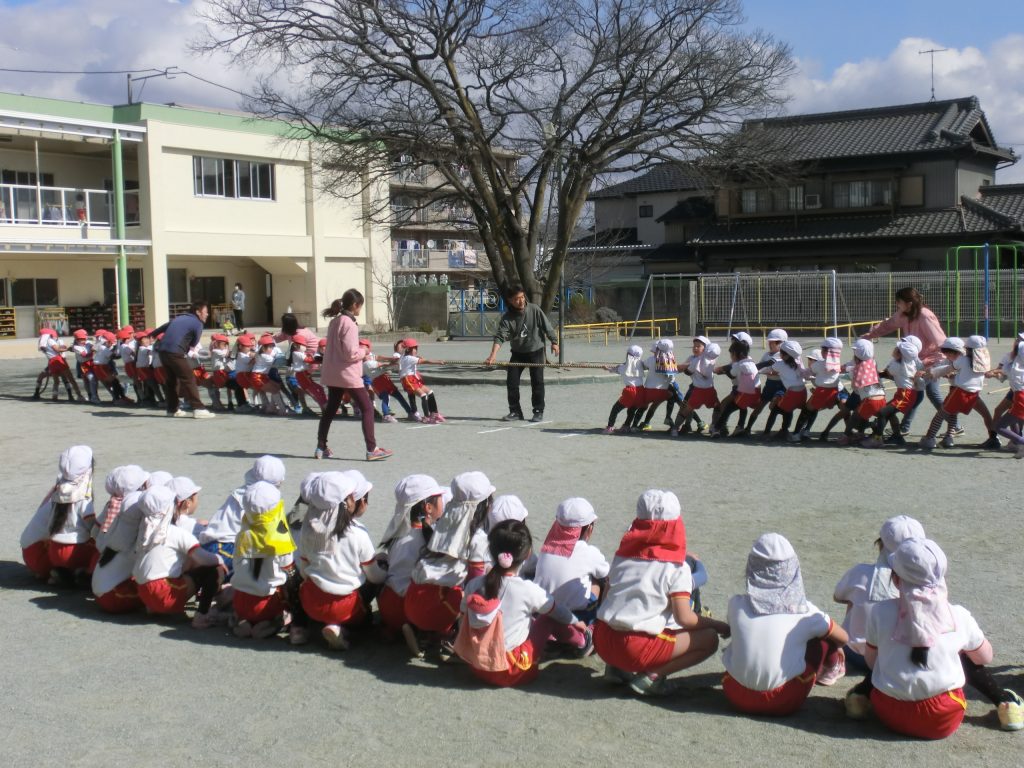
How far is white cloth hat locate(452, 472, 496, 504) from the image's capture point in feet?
18.2

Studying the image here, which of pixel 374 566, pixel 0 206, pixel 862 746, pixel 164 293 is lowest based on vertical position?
pixel 862 746

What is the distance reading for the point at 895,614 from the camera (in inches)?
177

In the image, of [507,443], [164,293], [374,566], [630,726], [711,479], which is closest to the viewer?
[630,726]

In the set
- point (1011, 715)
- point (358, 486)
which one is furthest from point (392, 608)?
point (1011, 715)

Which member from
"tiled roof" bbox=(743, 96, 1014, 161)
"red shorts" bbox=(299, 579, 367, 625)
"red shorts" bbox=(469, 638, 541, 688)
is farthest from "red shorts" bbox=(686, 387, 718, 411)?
"tiled roof" bbox=(743, 96, 1014, 161)

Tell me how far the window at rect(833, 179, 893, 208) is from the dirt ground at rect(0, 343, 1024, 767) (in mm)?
33918

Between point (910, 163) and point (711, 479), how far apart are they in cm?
3604

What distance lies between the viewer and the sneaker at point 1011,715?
14.5 ft

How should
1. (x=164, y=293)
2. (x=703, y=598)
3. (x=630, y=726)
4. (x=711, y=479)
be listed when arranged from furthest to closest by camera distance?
(x=164, y=293)
(x=711, y=479)
(x=703, y=598)
(x=630, y=726)

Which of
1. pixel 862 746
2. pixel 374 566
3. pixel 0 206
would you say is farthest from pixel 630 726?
pixel 0 206

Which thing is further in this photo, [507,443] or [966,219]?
[966,219]

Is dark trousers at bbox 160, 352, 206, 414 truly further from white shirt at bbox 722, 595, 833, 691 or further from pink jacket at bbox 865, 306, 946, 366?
white shirt at bbox 722, 595, 833, 691

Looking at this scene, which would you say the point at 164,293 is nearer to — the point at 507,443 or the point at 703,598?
the point at 507,443

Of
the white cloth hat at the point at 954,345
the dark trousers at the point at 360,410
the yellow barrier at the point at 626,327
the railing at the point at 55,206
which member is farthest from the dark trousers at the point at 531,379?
the railing at the point at 55,206
